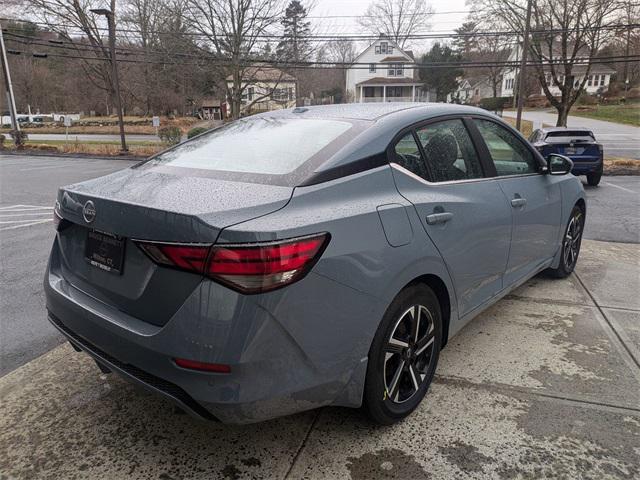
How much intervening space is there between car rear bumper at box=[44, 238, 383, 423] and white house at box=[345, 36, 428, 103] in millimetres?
57417

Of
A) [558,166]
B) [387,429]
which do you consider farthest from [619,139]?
[387,429]

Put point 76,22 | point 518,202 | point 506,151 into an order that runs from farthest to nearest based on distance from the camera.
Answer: point 76,22 < point 506,151 < point 518,202

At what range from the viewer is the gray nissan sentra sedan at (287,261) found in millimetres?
1772

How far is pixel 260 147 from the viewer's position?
2.66 m

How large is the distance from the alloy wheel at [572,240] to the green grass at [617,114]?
1473 inches

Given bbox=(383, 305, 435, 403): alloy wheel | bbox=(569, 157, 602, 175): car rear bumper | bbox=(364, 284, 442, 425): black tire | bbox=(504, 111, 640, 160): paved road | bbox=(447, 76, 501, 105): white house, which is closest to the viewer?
bbox=(364, 284, 442, 425): black tire

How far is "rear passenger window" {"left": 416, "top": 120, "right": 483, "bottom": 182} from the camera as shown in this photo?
108 inches

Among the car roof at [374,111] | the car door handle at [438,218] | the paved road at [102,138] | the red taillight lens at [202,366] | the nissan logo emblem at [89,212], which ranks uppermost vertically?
the car roof at [374,111]

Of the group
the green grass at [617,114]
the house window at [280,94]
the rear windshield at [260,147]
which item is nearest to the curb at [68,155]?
the house window at [280,94]

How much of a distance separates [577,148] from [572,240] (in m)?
8.26

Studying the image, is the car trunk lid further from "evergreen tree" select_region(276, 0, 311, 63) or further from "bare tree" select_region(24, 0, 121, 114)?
"bare tree" select_region(24, 0, 121, 114)

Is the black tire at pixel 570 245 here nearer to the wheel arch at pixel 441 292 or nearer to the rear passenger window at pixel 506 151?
the rear passenger window at pixel 506 151

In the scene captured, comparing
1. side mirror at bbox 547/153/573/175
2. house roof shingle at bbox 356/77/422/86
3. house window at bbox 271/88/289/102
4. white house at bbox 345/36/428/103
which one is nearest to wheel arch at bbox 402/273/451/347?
side mirror at bbox 547/153/573/175

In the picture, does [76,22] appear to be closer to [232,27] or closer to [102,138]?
[102,138]
